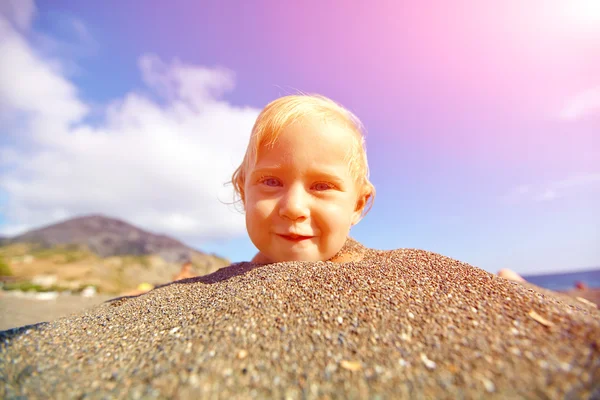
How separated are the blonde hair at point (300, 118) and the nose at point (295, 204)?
0.42 m

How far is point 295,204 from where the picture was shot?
7.36ft

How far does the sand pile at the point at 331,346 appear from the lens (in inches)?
36.2

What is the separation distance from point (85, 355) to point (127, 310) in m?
0.66

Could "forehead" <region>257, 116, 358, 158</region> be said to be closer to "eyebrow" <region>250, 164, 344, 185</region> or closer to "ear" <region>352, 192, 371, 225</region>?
"eyebrow" <region>250, 164, 344, 185</region>

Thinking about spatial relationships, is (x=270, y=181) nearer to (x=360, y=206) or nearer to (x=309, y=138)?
Result: (x=309, y=138)

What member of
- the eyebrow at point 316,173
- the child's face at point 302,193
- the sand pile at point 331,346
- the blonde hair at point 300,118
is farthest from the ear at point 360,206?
the sand pile at point 331,346

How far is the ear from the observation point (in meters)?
2.97

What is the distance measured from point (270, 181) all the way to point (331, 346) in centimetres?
154

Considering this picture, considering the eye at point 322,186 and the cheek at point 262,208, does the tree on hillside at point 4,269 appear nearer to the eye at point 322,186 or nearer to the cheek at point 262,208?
the cheek at point 262,208

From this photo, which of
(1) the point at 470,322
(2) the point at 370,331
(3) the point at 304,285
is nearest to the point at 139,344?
(3) the point at 304,285

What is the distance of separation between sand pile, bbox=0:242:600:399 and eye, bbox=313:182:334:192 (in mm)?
838

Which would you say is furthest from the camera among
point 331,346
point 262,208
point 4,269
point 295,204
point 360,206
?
point 4,269

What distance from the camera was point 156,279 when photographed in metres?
10.1

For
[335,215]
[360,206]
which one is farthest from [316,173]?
[360,206]
